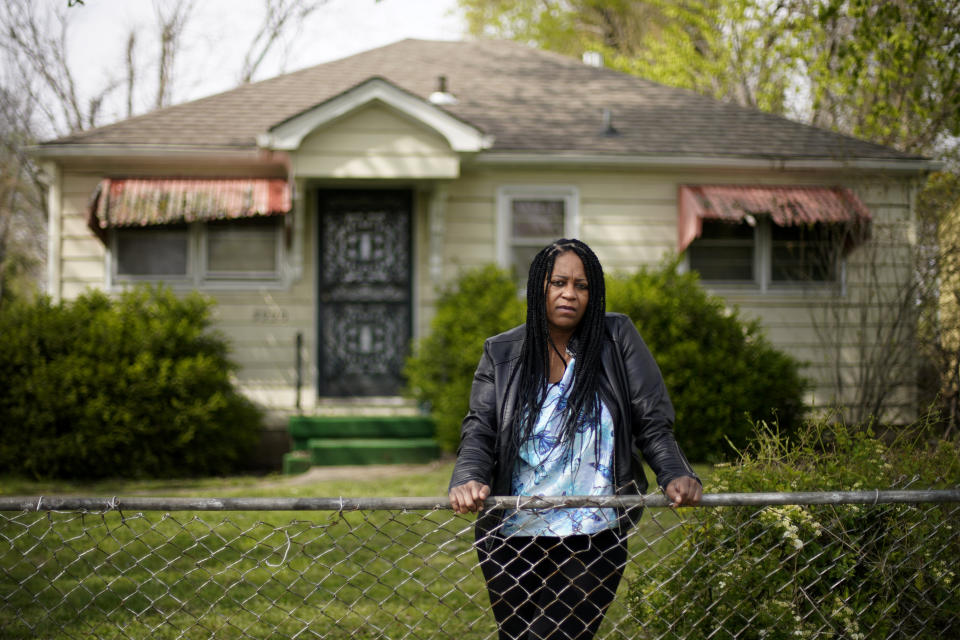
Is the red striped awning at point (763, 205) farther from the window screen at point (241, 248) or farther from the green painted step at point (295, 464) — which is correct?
the green painted step at point (295, 464)

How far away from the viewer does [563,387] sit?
2504 mm

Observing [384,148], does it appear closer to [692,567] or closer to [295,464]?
[295,464]

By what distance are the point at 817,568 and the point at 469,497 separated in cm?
139

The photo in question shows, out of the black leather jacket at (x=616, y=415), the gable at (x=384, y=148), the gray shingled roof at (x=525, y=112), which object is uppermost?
the gray shingled roof at (x=525, y=112)

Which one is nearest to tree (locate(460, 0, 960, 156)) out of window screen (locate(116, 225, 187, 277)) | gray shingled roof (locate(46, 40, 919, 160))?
gray shingled roof (locate(46, 40, 919, 160))

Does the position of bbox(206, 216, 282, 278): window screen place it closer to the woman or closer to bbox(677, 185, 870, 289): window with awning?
bbox(677, 185, 870, 289): window with awning

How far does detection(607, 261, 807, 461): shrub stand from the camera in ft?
27.7

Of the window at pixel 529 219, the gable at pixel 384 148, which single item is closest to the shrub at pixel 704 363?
the window at pixel 529 219

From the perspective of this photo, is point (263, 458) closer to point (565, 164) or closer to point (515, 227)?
point (515, 227)

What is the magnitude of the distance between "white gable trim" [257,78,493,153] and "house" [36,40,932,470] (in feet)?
0.07

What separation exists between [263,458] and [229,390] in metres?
0.96

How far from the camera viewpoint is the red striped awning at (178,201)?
9039 mm

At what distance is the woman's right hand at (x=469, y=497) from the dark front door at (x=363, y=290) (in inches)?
302

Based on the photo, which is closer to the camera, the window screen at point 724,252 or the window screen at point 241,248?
the window screen at point 241,248
